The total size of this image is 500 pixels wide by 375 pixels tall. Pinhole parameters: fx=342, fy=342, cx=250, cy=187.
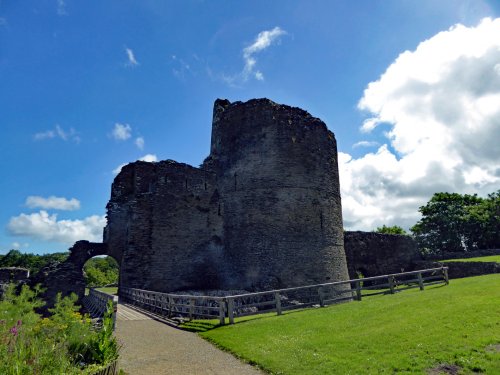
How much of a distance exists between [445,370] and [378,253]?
24.5 meters

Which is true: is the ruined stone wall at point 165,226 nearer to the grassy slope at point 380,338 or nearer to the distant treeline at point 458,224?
the grassy slope at point 380,338

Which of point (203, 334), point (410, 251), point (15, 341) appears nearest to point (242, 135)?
point (203, 334)

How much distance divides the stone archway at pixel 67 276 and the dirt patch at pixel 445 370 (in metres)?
18.4

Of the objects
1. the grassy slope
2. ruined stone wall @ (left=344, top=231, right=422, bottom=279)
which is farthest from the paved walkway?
ruined stone wall @ (left=344, top=231, right=422, bottom=279)

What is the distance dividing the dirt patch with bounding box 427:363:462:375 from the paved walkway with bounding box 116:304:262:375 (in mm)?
3070

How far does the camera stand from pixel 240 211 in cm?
1952

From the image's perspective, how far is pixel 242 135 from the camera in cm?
2044

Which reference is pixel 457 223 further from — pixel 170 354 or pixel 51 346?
pixel 51 346

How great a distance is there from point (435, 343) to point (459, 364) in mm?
1035

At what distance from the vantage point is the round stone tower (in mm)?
18219

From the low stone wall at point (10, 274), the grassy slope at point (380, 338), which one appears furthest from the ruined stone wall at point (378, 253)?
the low stone wall at point (10, 274)

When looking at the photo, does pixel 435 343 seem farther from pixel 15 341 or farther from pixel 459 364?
pixel 15 341

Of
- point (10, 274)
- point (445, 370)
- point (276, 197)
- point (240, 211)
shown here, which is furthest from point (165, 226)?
point (10, 274)

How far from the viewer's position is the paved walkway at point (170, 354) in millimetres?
6746
